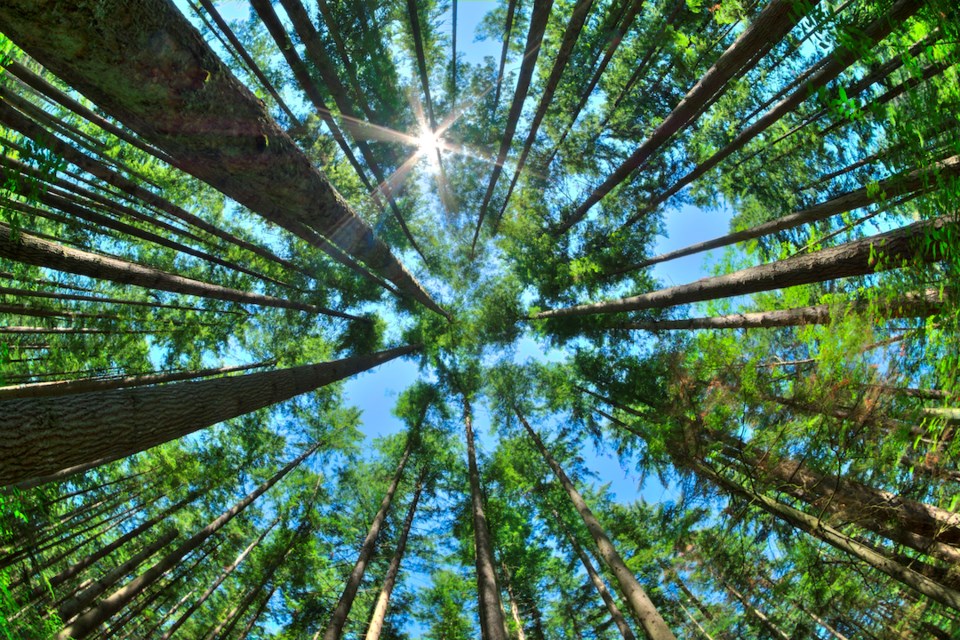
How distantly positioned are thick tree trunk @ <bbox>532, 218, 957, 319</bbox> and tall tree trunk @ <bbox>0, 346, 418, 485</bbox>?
5838 mm

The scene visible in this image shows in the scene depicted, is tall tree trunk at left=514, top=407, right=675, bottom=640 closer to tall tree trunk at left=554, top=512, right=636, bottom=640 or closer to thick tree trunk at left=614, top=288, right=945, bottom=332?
tall tree trunk at left=554, top=512, right=636, bottom=640

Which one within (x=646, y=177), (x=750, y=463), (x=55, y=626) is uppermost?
(x=646, y=177)

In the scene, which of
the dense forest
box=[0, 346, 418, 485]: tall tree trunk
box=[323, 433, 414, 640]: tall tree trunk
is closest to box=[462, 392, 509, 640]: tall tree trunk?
the dense forest

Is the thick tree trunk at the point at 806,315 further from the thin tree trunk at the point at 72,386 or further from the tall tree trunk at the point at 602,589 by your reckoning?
the thin tree trunk at the point at 72,386

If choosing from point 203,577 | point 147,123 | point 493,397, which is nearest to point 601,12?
point 147,123

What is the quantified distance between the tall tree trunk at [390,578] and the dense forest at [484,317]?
4.8 inches

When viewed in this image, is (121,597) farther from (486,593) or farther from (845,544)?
(845,544)

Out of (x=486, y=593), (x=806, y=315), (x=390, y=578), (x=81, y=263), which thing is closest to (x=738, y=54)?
(x=806, y=315)

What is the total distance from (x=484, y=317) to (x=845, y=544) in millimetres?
11104

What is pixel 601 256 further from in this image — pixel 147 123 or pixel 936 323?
pixel 147 123

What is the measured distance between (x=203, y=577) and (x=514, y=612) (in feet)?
31.7

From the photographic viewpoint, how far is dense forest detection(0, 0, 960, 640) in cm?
331

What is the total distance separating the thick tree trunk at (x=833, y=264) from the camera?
343 centimetres

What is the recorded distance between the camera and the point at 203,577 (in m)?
12.9
